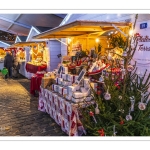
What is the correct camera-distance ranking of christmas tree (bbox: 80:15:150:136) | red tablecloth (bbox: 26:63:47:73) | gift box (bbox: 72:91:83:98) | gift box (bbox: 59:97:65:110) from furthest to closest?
red tablecloth (bbox: 26:63:47:73), gift box (bbox: 59:97:65:110), gift box (bbox: 72:91:83:98), christmas tree (bbox: 80:15:150:136)

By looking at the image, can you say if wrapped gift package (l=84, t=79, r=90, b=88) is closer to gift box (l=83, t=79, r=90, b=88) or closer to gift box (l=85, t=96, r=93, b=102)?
gift box (l=83, t=79, r=90, b=88)

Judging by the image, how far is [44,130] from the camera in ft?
13.4

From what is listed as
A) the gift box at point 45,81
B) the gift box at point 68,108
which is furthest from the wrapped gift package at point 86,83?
the gift box at point 45,81

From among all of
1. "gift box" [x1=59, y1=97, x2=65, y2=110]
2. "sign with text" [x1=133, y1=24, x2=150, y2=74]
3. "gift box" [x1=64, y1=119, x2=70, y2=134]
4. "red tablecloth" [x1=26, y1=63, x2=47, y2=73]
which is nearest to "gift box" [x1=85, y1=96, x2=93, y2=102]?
"gift box" [x1=59, y1=97, x2=65, y2=110]

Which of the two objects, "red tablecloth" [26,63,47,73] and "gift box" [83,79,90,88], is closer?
"gift box" [83,79,90,88]

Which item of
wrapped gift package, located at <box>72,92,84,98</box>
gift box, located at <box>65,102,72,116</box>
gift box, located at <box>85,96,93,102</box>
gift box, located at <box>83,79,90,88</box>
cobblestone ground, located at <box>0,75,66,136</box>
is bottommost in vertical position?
cobblestone ground, located at <box>0,75,66,136</box>

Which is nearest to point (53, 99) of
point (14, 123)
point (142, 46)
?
point (14, 123)

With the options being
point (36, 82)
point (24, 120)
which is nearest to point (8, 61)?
point (36, 82)

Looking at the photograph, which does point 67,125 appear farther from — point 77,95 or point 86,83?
point 86,83

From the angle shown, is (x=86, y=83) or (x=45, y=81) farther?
(x=45, y=81)

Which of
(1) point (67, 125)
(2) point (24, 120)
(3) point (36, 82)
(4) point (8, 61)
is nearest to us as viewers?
(1) point (67, 125)

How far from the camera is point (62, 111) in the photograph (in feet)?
13.2

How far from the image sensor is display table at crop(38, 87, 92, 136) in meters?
3.44
